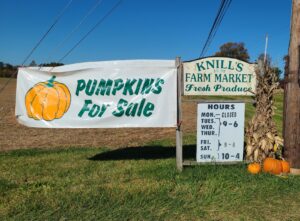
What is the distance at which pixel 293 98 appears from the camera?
260 inches

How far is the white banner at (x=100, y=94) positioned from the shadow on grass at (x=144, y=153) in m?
1.34

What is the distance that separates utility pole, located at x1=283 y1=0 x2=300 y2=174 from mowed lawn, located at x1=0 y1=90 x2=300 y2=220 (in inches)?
20.3

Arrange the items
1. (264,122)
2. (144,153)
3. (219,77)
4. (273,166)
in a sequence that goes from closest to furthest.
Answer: (273,166)
(219,77)
(264,122)
(144,153)

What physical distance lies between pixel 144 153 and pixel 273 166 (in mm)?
3071

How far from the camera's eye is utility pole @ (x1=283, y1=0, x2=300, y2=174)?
259 inches

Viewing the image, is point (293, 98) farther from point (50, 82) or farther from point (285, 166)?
point (50, 82)

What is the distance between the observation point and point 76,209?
4848 mm

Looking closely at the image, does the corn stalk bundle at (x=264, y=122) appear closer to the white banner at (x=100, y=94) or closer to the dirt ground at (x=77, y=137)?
the white banner at (x=100, y=94)

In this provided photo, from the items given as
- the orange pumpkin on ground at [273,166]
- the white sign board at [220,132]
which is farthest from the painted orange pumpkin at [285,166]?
the white sign board at [220,132]

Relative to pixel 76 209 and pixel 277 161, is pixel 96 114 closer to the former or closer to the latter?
pixel 76 209

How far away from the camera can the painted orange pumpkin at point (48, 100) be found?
693 centimetres

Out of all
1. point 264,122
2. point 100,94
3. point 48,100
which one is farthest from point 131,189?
point 264,122

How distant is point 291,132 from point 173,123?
200cm

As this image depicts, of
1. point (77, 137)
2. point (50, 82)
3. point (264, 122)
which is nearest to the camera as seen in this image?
point (50, 82)
